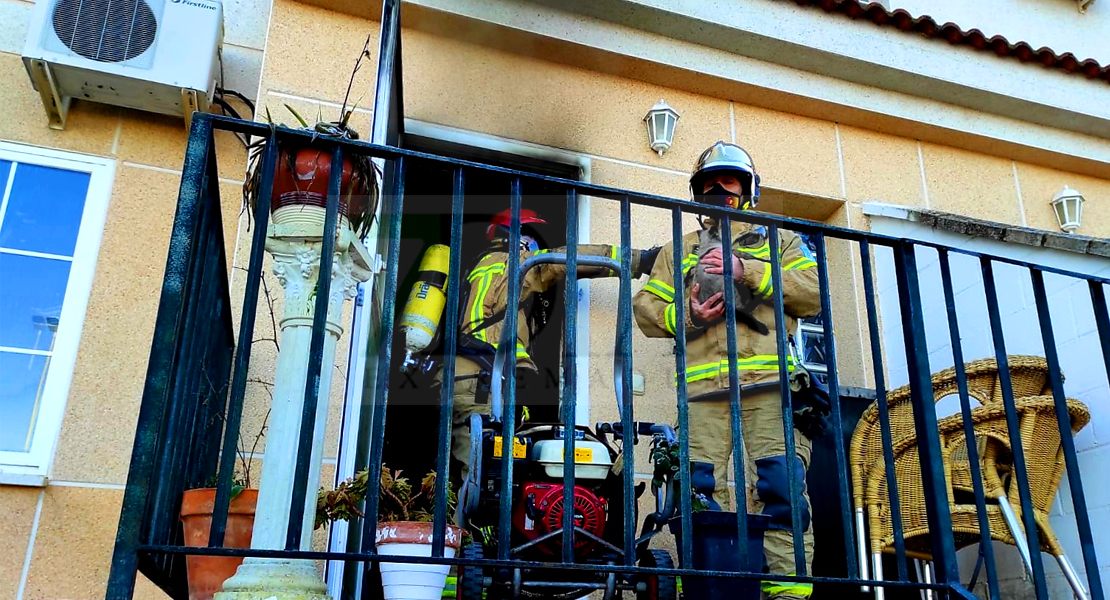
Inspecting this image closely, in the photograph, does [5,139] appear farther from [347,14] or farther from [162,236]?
[347,14]

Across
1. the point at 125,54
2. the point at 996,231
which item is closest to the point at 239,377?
the point at 125,54

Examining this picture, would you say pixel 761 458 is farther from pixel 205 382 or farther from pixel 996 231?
pixel 996 231

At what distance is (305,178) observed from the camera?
243 centimetres

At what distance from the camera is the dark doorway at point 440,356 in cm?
483

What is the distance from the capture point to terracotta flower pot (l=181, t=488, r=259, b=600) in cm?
250

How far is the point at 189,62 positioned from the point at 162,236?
826mm

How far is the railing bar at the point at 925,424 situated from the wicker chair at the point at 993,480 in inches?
45.2

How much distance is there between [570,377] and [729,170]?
215 cm

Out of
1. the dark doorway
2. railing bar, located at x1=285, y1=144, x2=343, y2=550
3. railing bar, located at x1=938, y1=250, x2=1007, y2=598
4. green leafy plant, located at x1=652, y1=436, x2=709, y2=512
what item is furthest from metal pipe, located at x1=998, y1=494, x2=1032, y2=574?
railing bar, located at x1=285, y1=144, x2=343, y2=550

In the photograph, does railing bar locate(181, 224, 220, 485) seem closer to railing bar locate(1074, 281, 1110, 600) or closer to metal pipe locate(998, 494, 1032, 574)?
railing bar locate(1074, 281, 1110, 600)

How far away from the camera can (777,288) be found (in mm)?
2439

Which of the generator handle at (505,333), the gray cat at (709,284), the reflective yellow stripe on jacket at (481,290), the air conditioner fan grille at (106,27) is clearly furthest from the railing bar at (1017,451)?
the air conditioner fan grille at (106,27)

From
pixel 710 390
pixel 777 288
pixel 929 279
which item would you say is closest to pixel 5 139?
pixel 710 390

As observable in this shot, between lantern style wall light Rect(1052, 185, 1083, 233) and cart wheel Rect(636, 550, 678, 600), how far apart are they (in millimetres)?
4147
